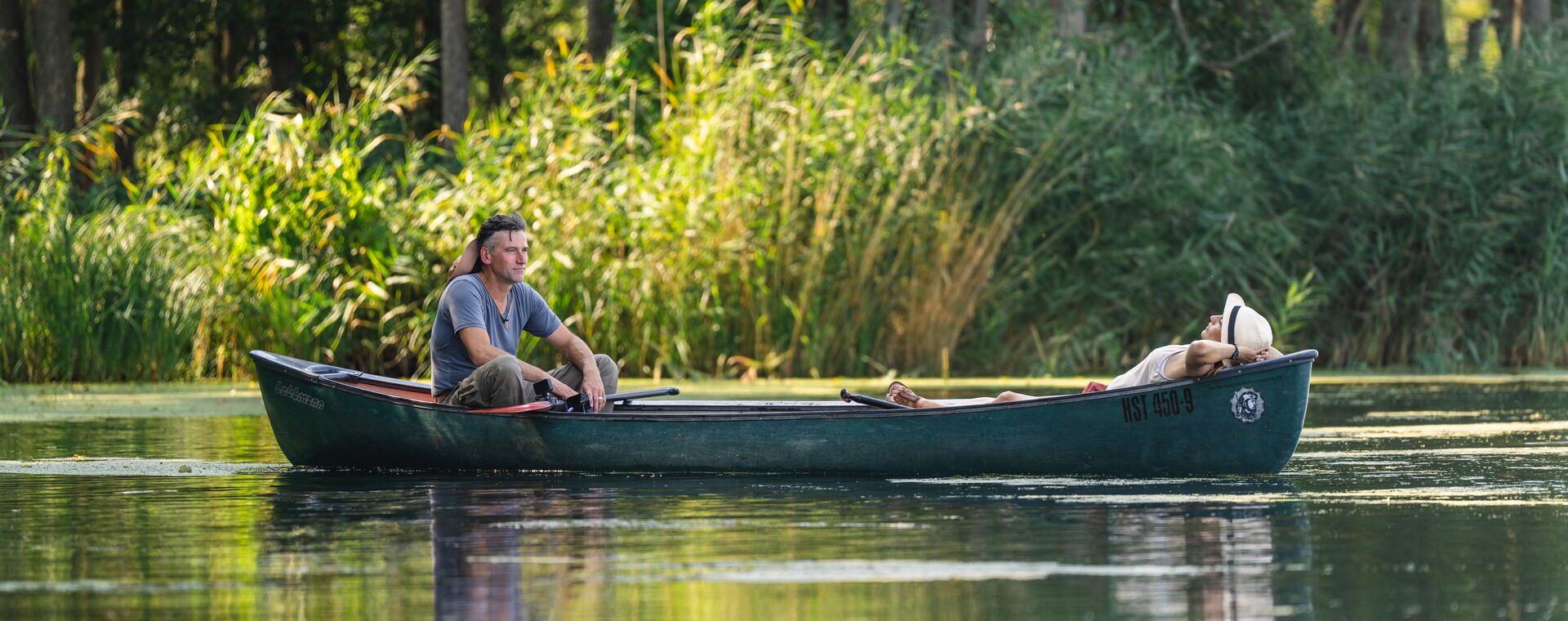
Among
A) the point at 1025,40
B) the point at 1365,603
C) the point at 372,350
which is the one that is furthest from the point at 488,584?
the point at 1025,40

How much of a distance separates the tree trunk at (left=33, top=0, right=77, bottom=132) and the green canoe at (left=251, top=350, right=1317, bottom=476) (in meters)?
16.4

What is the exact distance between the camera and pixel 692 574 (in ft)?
19.5

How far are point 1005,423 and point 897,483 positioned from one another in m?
0.49

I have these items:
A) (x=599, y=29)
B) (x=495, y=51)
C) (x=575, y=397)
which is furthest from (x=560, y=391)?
(x=495, y=51)

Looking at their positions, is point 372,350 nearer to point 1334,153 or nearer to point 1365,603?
point 1334,153

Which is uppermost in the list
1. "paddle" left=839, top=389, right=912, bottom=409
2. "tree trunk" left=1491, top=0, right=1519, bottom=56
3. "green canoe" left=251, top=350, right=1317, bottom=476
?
"tree trunk" left=1491, top=0, right=1519, bottom=56

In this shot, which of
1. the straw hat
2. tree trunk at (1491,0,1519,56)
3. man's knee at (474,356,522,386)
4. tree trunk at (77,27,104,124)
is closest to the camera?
the straw hat

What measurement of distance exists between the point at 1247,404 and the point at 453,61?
56.8 feet

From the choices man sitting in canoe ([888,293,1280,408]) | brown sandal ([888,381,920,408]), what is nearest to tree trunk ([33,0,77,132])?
brown sandal ([888,381,920,408])

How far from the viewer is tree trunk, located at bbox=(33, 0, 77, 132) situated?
25.4 meters

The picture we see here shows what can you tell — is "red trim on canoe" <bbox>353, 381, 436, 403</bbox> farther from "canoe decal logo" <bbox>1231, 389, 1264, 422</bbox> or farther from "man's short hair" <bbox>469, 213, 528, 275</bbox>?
"canoe decal logo" <bbox>1231, 389, 1264, 422</bbox>

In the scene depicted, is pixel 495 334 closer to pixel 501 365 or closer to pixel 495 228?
pixel 501 365

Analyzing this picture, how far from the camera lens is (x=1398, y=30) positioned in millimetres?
27766

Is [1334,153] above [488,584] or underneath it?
above
